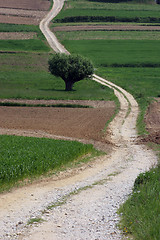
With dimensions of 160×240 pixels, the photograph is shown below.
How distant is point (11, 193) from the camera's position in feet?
59.7

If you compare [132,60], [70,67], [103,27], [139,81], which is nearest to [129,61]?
[132,60]

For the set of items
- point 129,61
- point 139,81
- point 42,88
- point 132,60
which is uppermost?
point 132,60

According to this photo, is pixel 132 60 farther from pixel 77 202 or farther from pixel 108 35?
pixel 77 202

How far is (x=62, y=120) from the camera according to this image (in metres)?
41.2

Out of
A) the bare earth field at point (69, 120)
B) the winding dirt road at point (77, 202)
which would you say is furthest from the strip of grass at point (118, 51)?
the winding dirt road at point (77, 202)

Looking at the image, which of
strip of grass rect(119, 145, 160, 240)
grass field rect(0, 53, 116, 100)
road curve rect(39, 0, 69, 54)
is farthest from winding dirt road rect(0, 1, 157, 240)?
road curve rect(39, 0, 69, 54)

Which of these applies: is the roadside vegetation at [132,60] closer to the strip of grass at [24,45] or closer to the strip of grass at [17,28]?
the strip of grass at [24,45]

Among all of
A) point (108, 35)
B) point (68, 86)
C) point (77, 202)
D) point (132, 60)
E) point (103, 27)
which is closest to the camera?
point (77, 202)

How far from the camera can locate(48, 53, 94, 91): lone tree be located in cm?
6191

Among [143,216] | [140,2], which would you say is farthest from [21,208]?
[140,2]

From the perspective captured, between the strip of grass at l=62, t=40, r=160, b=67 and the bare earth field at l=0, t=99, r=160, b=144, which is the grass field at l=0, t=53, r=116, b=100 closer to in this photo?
the bare earth field at l=0, t=99, r=160, b=144

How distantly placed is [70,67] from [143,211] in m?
48.9

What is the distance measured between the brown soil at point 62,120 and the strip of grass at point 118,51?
36.0 metres

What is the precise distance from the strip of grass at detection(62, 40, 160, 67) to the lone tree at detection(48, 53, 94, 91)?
21347 millimetres
